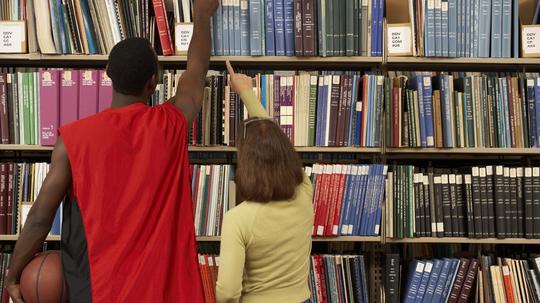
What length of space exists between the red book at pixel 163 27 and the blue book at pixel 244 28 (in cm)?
30

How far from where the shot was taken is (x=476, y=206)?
2551 millimetres

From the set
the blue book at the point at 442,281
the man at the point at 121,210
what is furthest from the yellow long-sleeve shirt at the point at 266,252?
the blue book at the point at 442,281

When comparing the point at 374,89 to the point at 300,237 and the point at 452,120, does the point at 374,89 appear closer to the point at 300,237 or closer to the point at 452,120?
the point at 452,120

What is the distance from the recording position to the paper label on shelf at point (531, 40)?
2.57m

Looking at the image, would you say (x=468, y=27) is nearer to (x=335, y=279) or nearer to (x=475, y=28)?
(x=475, y=28)

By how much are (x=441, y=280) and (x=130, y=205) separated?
1.43 m

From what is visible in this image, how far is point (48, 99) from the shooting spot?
2488 millimetres

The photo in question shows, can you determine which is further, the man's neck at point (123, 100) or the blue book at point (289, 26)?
the blue book at point (289, 26)

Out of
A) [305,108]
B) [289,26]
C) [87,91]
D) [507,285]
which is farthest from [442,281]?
[87,91]

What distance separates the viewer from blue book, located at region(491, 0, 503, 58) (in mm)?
2562

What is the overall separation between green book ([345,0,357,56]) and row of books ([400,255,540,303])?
932mm

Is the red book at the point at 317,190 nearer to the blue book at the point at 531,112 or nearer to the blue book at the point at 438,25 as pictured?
the blue book at the point at 438,25

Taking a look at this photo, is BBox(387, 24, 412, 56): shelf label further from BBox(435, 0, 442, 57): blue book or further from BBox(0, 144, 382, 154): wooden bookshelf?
BBox(0, 144, 382, 154): wooden bookshelf

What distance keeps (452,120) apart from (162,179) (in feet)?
4.40
